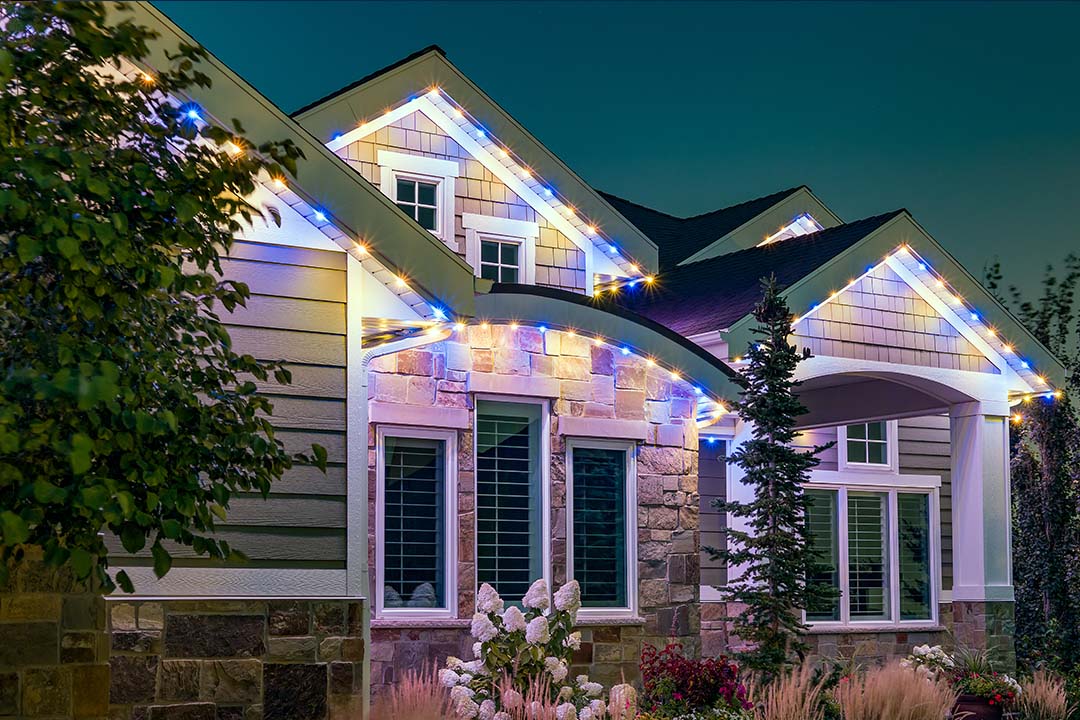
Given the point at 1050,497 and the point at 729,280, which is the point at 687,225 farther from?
the point at 1050,497

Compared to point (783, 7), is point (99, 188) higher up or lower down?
lower down

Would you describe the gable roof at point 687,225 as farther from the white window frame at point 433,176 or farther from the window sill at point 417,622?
the window sill at point 417,622

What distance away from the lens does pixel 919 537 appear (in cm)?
2164

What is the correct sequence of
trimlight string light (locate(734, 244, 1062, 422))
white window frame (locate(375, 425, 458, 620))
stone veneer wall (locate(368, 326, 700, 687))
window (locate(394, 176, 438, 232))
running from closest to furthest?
white window frame (locate(375, 425, 458, 620)) < stone veneer wall (locate(368, 326, 700, 687)) < window (locate(394, 176, 438, 232)) < trimlight string light (locate(734, 244, 1062, 422))

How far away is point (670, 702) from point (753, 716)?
0.79 m

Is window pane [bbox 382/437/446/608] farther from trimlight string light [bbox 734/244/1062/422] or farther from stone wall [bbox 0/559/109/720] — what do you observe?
trimlight string light [bbox 734/244/1062/422]

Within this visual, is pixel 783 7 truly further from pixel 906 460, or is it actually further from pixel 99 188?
pixel 99 188

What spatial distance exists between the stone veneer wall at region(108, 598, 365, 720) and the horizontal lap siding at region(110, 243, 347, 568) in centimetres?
42

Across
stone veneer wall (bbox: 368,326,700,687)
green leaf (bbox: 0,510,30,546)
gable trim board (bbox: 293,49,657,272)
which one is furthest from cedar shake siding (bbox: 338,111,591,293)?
green leaf (bbox: 0,510,30,546)

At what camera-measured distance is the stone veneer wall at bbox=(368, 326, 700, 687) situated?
13289 millimetres

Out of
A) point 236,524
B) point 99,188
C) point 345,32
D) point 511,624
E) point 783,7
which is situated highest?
point 345,32

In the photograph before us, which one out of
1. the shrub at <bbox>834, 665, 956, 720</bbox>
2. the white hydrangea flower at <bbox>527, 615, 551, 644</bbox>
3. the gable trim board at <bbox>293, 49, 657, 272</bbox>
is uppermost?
the gable trim board at <bbox>293, 49, 657, 272</bbox>

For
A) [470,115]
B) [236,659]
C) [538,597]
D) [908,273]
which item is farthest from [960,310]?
[236,659]

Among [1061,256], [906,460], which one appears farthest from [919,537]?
[1061,256]
